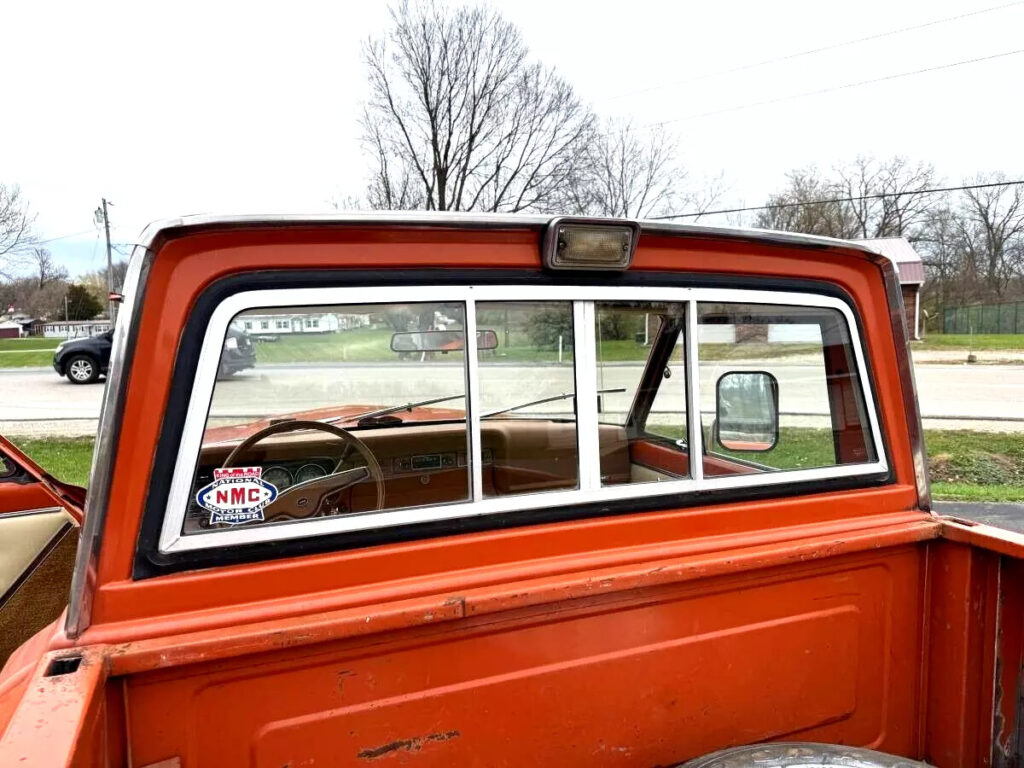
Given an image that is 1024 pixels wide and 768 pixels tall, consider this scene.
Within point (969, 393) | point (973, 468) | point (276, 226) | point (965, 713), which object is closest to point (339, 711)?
point (276, 226)

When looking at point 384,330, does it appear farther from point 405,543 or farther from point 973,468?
point 973,468

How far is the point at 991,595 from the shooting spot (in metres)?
1.91

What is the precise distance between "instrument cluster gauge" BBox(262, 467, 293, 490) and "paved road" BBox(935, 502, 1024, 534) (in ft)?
20.9

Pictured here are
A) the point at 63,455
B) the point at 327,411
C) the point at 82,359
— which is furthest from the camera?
the point at 82,359

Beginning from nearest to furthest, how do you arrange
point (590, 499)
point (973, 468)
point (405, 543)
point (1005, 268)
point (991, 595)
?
point (405, 543) < point (590, 499) < point (991, 595) < point (973, 468) < point (1005, 268)

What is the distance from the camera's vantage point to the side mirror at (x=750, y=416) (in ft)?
7.63

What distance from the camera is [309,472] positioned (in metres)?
2.01

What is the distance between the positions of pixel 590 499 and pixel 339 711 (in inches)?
30.2

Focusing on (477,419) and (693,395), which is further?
(693,395)

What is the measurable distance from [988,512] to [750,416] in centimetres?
575

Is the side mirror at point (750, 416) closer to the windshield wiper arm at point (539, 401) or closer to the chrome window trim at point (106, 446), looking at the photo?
the windshield wiper arm at point (539, 401)

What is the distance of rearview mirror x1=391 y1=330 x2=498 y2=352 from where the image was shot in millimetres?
1692

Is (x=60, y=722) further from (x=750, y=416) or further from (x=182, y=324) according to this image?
(x=750, y=416)

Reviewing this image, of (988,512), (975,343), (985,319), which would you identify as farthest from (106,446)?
(985,319)
